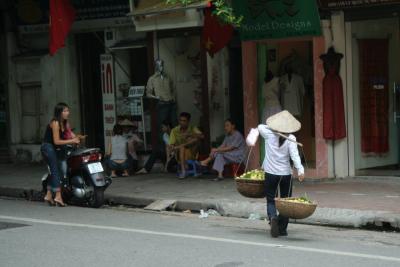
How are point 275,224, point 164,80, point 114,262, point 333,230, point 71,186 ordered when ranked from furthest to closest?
1. point 164,80
2. point 71,186
3. point 333,230
4. point 275,224
5. point 114,262

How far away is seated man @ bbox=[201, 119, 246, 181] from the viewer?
46.2ft

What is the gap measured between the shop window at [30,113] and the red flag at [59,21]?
3.10 m

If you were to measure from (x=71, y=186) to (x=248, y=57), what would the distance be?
→ 434 centimetres

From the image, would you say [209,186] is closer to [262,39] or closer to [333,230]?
[262,39]

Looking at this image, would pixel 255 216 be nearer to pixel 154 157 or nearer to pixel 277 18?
pixel 277 18

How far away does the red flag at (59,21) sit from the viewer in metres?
15.4

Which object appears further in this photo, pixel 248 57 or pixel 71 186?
pixel 248 57

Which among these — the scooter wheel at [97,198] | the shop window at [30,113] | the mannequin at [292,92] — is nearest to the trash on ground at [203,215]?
the scooter wheel at [97,198]

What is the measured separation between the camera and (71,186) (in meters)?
12.3

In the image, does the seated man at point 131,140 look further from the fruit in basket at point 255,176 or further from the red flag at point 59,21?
the fruit in basket at point 255,176

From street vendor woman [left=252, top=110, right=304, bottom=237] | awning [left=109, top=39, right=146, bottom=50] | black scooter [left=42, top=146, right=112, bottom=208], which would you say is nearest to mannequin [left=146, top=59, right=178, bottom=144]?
awning [left=109, top=39, right=146, bottom=50]

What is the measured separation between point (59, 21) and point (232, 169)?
15.7ft

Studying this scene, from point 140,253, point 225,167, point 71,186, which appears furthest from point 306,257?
point 225,167

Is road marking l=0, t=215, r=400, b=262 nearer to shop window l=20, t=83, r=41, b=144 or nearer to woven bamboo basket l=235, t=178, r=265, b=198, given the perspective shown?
woven bamboo basket l=235, t=178, r=265, b=198
